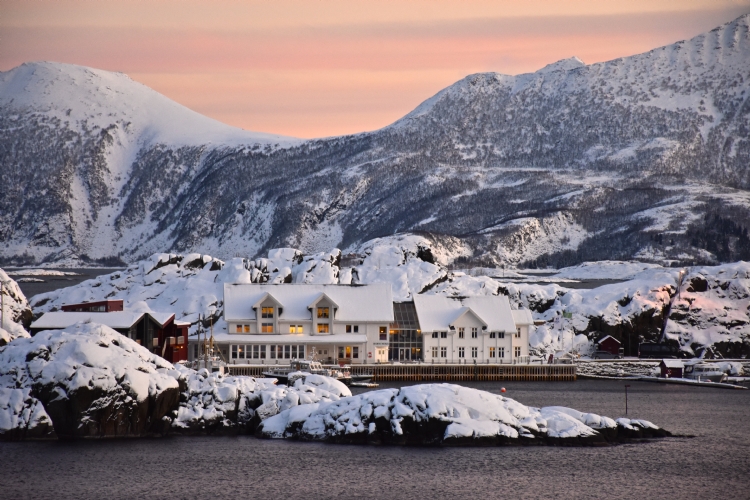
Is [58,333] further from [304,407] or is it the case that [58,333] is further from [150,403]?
[304,407]

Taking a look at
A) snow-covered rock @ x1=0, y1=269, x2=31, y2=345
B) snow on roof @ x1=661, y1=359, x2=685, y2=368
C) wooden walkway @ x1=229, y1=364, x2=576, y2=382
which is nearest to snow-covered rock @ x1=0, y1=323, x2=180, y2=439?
snow-covered rock @ x1=0, y1=269, x2=31, y2=345

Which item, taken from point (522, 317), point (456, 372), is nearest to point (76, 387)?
point (456, 372)

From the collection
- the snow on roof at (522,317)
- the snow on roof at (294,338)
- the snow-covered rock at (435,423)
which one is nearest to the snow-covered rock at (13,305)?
the snow on roof at (294,338)

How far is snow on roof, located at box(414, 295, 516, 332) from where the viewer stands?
13312 centimetres

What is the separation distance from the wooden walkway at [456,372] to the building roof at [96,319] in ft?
40.5

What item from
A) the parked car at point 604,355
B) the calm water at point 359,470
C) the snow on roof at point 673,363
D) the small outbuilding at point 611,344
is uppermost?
the small outbuilding at point 611,344

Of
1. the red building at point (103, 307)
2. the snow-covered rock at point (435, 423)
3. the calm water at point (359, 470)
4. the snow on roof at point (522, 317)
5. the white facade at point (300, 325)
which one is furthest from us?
the snow on roof at point (522, 317)

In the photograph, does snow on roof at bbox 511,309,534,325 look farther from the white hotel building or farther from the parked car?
the parked car

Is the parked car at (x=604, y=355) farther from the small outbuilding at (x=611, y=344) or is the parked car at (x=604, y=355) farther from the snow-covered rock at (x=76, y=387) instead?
the snow-covered rock at (x=76, y=387)

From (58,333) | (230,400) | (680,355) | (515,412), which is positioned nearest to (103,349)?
(58,333)

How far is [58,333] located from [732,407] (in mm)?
61377

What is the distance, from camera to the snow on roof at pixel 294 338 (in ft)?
416

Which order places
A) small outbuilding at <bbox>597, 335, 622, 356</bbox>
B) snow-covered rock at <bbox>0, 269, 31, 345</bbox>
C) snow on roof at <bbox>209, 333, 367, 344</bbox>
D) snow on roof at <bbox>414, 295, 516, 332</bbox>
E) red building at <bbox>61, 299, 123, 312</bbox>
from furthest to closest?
small outbuilding at <bbox>597, 335, 622, 356</bbox> → snow on roof at <bbox>414, 295, 516, 332</bbox> → snow on roof at <bbox>209, 333, 367, 344</bbox> → snow-covered rock at <bbox>0, 269, 31, 345</bbox> → red building at <bbox>61, 299, 123, 312</bbox>

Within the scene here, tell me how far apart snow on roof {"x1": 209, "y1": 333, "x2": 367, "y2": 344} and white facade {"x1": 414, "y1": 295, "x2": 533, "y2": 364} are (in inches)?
333
